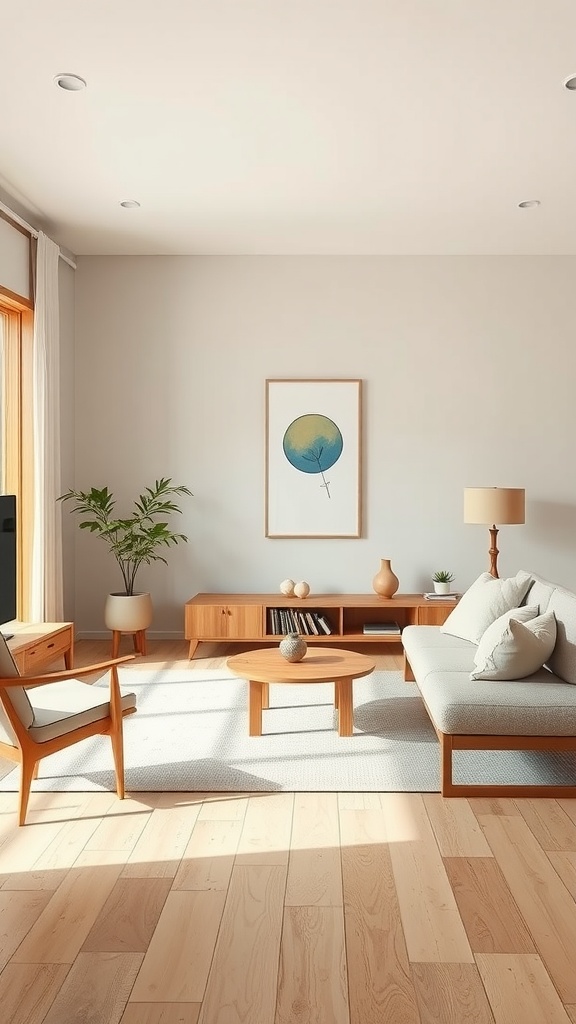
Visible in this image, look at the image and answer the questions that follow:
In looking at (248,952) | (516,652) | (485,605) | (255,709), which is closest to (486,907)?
(248,952)

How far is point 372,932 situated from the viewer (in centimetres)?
228

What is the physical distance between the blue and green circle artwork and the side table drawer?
2.22 meters

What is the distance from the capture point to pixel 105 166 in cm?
468

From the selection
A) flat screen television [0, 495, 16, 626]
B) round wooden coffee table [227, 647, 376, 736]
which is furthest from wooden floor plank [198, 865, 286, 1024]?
flat screen television [0, 495, 16, 626]

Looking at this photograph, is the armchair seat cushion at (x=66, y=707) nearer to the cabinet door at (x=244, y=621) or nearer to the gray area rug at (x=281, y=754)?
the gray area rug at (x=281, y=754)

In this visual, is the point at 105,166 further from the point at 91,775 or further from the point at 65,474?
the point at 91,775

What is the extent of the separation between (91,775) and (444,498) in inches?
148

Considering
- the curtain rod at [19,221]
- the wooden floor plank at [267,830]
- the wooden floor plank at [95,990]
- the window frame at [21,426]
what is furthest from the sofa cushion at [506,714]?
the curtain rod at [19,221]

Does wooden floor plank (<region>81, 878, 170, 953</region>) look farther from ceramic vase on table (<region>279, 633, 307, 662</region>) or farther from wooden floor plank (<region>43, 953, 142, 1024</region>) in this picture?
ceramic vase on table (<region>279, 633, 307, 662</region>)

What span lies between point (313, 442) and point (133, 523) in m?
1.50

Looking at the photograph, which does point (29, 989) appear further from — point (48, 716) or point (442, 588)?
point (442, 588)

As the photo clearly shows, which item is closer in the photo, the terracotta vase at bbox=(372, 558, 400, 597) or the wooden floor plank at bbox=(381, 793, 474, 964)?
the wooden floor plank at bbox=(381, 793, 474, 964)

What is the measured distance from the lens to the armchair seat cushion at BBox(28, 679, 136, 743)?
A: 10.1 ft

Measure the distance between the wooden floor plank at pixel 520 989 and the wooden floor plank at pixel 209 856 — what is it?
0.83m
